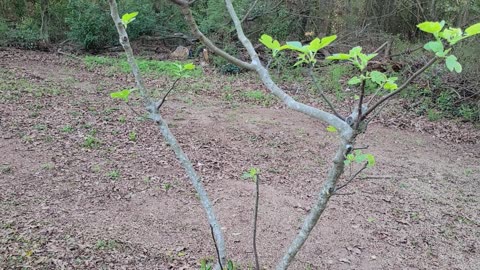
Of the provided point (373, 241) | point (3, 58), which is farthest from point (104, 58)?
point (373, 241)

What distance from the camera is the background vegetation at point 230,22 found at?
32.8 ft

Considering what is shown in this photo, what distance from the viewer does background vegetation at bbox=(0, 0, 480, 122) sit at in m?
9.98

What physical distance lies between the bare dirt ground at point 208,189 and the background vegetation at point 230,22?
155 inches

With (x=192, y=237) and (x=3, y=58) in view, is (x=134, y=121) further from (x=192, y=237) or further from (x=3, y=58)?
(x=3, y=58)

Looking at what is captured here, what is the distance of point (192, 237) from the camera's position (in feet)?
10.4

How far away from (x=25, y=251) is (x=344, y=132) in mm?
2494

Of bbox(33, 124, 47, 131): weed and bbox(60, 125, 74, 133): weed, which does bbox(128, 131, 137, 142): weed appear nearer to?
bbox(60, 125, 74, 133): weed

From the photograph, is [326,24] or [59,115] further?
[326,24]

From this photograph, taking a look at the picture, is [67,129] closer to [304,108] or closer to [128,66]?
[128,66]

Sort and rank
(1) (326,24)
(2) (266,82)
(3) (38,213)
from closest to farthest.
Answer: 1. (2) (266,82)
2. (3) (38,213)
3. (1) (326,24)

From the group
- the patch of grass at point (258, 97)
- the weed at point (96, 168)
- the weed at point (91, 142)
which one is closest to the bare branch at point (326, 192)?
the weed at point (96, 168)

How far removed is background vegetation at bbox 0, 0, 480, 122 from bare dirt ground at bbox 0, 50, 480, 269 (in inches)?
155

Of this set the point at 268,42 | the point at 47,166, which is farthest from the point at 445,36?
the point at 47,166

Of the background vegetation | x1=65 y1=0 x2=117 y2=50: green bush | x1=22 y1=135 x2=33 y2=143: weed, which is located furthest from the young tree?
x1=65 y1=0 x2=117 y2=50: green bush
